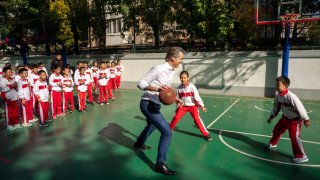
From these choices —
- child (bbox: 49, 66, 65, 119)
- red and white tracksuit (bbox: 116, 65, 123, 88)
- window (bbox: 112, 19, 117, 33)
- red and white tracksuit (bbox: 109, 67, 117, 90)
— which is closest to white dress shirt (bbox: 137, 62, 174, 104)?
child (bbox: 49, 66, 65, 119)

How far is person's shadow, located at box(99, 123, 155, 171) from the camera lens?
20.1 ft

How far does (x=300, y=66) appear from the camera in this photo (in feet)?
39.3

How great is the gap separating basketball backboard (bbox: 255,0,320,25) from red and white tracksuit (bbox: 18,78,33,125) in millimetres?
8811

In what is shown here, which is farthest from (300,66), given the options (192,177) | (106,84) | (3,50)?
(3,50)

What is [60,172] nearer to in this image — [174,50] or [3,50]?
[174,50]

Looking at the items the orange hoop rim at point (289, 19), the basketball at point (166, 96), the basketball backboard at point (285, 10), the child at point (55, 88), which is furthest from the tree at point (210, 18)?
the basketball at point (166, 96)

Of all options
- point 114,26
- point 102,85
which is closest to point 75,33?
point 114,26

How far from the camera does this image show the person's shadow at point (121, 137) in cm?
614

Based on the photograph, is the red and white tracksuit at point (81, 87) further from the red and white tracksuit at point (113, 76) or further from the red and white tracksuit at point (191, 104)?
the red and white tracksuit at point (191, 104)

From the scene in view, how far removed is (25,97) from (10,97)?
0.40m

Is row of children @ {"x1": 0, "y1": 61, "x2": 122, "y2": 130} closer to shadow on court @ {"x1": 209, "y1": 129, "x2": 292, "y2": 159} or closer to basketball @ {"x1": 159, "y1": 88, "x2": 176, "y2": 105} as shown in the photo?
basketball @ {"x1": 159, "y1": 88, "x2": 176, "y2": 105}

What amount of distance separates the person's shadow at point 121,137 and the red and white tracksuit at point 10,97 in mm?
2724

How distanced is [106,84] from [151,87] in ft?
23.9

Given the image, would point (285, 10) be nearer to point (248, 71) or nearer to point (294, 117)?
point (248, 71)
